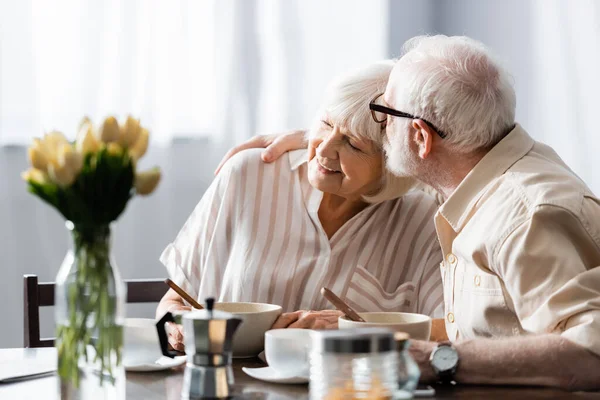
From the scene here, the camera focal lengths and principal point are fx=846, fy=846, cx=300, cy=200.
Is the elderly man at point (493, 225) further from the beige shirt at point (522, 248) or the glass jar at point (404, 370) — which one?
the glass jar at point (404, 370)

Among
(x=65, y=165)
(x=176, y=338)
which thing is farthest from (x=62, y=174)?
(x=176, y=338)

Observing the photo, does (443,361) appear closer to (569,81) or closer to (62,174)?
(62,174)

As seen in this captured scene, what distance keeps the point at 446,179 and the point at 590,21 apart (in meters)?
1.38

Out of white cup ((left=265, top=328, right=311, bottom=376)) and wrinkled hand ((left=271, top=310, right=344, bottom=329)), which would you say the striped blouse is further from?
white cup ((left=265, top=328, right=311, bottom=376))

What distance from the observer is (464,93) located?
5.25 feet

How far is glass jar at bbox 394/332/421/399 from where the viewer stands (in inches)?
37.9

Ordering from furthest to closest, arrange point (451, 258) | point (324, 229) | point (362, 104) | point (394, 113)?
point (324, 229), point (362, 104), point (394, 113), point (451, 258)

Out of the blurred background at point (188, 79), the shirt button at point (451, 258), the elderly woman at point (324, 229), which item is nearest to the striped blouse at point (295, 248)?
the elderly woman at point (324, 229)

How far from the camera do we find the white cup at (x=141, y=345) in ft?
4.44

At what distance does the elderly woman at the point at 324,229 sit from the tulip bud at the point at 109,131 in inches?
33.3

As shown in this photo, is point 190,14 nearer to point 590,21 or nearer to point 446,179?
point 590,21

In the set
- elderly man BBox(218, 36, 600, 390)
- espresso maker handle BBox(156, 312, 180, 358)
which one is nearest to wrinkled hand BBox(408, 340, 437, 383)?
elderly man BBox(218, 36, 600, 390)

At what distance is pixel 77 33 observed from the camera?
9.80ft

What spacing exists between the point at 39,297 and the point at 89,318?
0.96 meters
